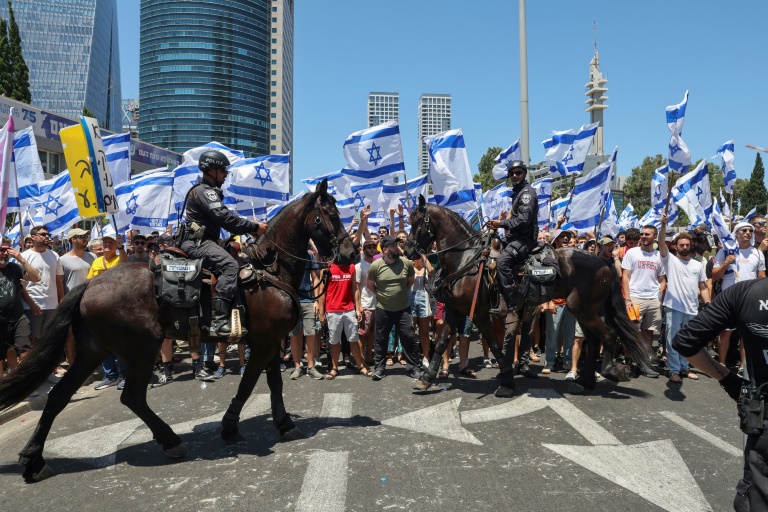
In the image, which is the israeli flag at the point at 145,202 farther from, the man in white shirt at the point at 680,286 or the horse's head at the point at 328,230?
the man in white shirt at the point at 680,286

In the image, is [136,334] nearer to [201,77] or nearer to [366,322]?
[366,322]

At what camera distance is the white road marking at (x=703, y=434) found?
17.1ft

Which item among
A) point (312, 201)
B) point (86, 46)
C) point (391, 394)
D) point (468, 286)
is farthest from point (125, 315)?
point (86, 46)

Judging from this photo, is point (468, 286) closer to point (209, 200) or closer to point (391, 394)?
point (391, 394)

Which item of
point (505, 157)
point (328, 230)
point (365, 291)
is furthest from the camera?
point (505, 157)

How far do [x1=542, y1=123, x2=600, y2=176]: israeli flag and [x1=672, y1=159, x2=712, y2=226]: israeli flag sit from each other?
8.06ft

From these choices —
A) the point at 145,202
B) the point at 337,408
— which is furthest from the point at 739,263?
the point at 145,202

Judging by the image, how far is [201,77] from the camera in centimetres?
13225

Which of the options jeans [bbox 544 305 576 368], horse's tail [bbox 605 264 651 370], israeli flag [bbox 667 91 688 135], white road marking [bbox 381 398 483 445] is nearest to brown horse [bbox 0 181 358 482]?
white road marking [bbox 381 398 483 445]

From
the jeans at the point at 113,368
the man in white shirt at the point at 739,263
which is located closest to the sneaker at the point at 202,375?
the jeans at the point at 113,368

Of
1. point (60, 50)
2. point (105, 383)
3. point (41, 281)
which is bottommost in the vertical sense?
point (105, 383)

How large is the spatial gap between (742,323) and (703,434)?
12.0ft

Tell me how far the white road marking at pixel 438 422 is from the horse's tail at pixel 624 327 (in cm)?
269

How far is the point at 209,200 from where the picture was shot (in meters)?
5.61
